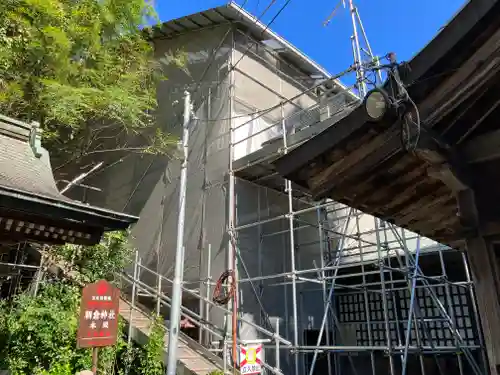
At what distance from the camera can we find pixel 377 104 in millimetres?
2443

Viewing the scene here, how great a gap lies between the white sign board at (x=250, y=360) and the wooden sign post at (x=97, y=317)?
2052mm

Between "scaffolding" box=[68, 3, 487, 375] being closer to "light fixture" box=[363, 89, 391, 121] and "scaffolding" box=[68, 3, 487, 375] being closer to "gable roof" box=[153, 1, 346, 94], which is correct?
"gable roof" box=[153, 1, 346, 94]

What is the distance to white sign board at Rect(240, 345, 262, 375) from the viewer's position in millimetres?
6238

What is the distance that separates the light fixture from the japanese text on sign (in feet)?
15.0

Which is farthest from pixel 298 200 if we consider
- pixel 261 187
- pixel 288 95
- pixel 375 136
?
pixel 375 136

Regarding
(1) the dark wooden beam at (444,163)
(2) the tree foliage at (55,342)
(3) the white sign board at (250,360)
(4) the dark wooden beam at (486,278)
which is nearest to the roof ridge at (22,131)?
(2) the tree foliage at (55,342)

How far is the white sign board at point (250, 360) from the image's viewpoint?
6238mm

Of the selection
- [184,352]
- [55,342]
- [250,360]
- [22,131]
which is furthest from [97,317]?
[184,352]

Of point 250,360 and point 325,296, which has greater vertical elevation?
point 325,296

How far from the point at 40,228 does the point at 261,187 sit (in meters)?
7.34

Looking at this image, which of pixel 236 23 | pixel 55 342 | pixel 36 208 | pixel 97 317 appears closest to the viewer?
pixel 36 208

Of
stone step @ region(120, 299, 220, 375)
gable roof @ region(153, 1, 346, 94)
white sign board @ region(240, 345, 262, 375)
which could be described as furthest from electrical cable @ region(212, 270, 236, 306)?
gable roof @ region(153, 1, 346, 94)

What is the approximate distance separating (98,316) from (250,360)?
8.19ft

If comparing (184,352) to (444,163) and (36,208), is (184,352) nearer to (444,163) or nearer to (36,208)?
(36,208)
